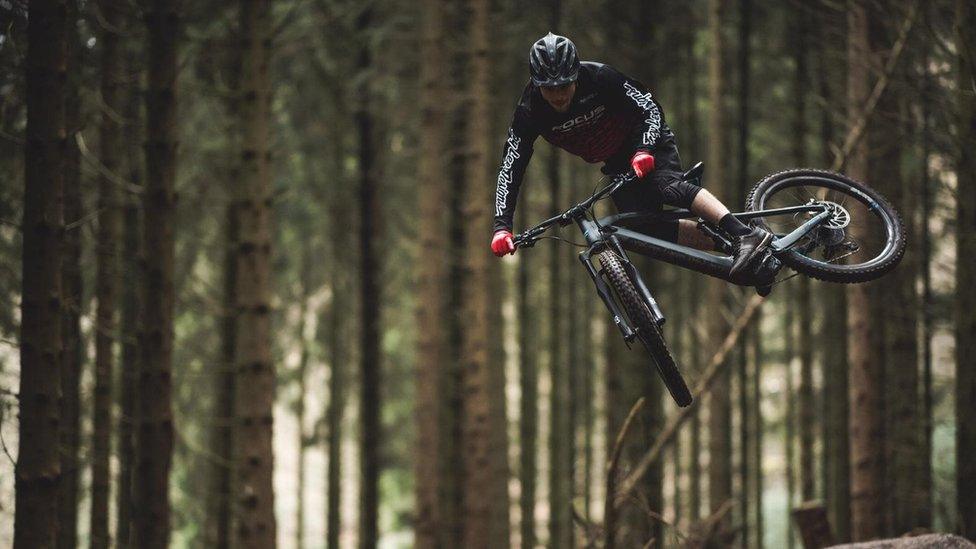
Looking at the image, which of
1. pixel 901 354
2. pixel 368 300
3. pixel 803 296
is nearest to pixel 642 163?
pixel 901 354

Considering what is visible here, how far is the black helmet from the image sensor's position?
17.9ft

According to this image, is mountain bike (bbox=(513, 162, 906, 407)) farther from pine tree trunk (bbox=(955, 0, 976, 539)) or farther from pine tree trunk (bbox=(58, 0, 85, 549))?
pine tree trunk (bbox=(58, 0, 85, 549))

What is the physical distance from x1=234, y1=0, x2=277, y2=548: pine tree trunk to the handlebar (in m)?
4.25

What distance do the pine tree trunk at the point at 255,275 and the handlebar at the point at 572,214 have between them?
425 cm

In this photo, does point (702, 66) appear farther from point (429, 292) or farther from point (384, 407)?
point (384, 407)

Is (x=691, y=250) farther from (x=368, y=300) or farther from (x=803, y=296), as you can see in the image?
(x=368, y=300)

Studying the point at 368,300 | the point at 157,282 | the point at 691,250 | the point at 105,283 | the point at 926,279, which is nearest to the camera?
the point at 691,250

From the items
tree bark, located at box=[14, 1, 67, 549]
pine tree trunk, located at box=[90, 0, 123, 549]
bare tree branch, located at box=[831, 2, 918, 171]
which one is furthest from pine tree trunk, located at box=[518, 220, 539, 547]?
tree bark, located at box=[14, 1, 67, 549]

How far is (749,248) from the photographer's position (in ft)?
19.7

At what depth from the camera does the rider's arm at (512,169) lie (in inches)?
238

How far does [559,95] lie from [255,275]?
4790 millimetres

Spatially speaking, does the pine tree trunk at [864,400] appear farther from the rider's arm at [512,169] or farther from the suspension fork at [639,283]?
the rider's arm at [512,169]

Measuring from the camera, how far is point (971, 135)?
28.4ft

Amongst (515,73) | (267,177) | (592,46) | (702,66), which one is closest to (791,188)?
(267,177)
